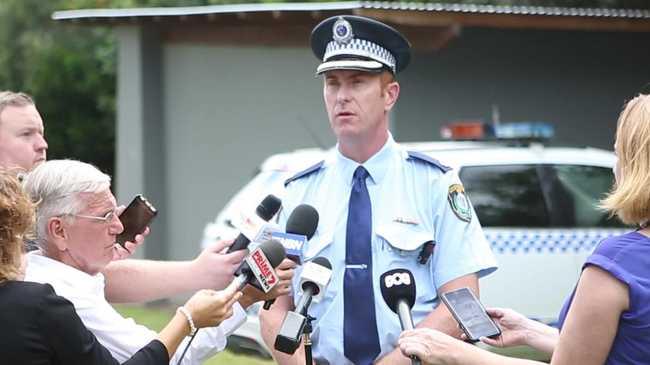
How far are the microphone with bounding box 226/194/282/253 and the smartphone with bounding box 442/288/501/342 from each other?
672 millimetres

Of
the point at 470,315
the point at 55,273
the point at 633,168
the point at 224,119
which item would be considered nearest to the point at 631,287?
the point at 633,168

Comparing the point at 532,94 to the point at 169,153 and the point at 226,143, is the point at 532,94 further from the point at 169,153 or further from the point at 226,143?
the point at 169,153

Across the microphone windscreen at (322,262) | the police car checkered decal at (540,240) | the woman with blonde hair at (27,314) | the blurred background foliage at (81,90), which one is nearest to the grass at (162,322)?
the police car checkered decal at (540,240)

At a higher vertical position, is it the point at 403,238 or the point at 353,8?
the point at 353,8

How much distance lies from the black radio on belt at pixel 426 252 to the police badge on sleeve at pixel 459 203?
5.5 inches

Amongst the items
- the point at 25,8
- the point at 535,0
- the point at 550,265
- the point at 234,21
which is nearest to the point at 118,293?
the point at 550,265

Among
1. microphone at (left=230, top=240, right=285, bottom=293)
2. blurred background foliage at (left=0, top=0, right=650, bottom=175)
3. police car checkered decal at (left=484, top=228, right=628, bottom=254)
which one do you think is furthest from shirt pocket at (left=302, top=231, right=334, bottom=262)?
blurred background foliage at (left=0, top=0, right=650, bottom=175)

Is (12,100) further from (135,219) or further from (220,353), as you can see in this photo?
(220,353)

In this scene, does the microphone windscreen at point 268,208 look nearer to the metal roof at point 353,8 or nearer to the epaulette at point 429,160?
the epaulette at point 429,160

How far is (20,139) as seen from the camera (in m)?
4.02

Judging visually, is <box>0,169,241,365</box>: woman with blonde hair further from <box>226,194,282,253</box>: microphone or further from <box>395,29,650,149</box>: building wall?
<box>395,29,650,149</box>: building wall

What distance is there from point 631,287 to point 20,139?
7.45 ft

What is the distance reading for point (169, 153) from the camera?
1337cm

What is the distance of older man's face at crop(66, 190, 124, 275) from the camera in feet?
11.1
